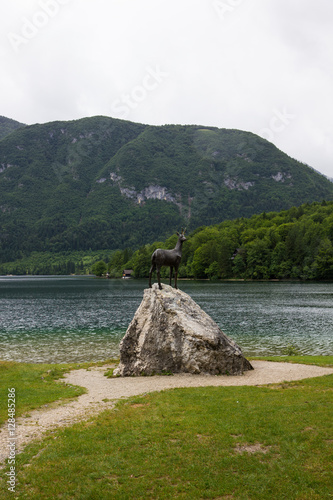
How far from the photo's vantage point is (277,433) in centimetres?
946

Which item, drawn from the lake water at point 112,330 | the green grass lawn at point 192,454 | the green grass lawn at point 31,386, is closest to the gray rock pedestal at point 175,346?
the green grass lawn at point 31,386

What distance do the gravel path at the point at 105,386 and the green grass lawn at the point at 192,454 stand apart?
3.27 ft

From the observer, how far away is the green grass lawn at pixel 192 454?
7156mm

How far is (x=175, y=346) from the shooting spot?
18875 millimetres

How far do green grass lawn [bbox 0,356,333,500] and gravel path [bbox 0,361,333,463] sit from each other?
100 cm

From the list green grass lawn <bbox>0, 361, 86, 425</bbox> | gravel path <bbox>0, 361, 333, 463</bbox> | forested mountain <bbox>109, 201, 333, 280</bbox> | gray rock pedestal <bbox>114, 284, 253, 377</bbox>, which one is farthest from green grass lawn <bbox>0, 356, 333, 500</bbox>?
forested mountain <bbox>109, 201, 333, 280</bbox>

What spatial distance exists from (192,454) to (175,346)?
10395 millimetres

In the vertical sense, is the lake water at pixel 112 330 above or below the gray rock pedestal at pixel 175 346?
below

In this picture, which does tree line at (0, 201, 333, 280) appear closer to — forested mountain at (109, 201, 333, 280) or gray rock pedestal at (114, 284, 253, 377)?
forested mountain at (109, 201, 333, 280)

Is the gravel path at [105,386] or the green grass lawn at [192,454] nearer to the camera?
the green grass lawn at [192,454]

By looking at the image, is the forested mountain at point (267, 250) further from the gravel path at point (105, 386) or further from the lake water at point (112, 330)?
the gravel path at point (105, 386)

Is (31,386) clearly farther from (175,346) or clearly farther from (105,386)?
(175,346)

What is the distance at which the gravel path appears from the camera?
11.1 metres

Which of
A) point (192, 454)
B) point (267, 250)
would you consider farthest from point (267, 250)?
point (192, 454)
